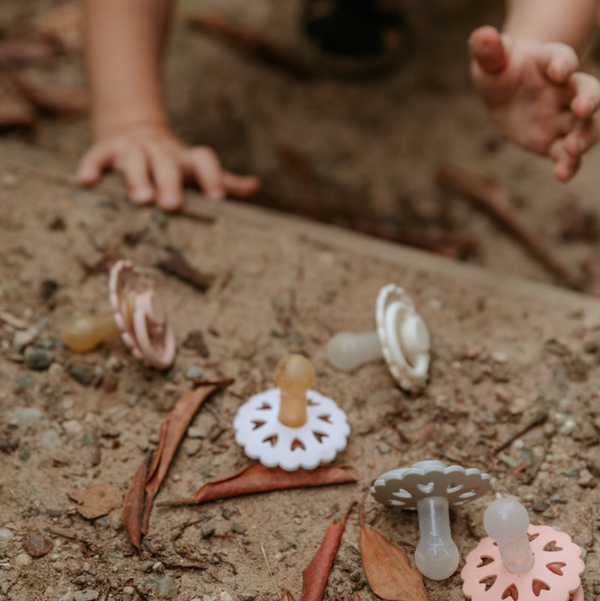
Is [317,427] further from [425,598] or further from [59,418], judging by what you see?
[59,418]

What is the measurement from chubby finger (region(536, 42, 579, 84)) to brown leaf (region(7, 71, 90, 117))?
125cm

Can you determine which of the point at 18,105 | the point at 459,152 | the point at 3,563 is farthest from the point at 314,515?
the point at 18,105

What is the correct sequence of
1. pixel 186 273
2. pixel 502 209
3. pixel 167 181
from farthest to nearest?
pixel 502 209, pixel 167 181, pixel 186 273

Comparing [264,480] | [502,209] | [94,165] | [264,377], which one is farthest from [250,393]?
[502,209]

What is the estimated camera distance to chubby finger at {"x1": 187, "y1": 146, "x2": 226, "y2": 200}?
150cm

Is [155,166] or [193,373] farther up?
[155,166]

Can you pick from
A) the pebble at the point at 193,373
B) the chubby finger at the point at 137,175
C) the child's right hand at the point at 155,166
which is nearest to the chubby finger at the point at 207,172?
the child's right hand at the point at 155,166

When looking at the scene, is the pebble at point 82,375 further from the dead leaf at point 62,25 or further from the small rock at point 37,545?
the dead leaf at point 62,25

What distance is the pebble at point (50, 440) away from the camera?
39.9 inches

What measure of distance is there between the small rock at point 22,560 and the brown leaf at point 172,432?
0.14m

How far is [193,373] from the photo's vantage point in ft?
3.75

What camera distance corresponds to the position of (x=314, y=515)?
958mm

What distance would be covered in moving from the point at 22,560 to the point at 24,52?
169 centimetres

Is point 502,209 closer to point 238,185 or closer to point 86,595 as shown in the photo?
point 238,185
